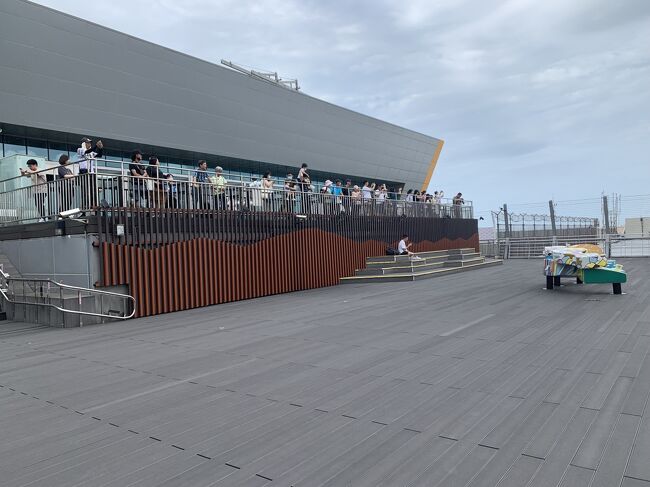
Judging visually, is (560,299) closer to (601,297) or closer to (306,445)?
(601,297)

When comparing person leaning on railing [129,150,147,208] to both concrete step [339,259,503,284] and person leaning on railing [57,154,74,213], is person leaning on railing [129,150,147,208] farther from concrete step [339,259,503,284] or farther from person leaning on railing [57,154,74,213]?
concrete step [339,259,503,284]

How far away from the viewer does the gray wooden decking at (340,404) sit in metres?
3.21

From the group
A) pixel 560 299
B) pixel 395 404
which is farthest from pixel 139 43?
pixel 395 404

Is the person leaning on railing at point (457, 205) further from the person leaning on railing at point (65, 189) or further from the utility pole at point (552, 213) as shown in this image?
the person leaning on railing at point (65, 189)

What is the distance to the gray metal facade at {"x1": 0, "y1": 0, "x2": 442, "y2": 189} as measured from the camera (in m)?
18.7

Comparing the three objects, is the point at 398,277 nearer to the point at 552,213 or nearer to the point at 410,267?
the point at 410,267

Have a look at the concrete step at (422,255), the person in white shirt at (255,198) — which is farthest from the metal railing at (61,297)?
the concrete step at (422,255)

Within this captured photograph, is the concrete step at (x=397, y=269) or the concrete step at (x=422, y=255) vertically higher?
the concrete step at (x=422, y=255)

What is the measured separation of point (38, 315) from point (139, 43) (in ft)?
51.7

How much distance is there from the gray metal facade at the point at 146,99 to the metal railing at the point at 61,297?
990 cm

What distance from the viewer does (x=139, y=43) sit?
72.6 feet

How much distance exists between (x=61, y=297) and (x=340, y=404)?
808 centimetres

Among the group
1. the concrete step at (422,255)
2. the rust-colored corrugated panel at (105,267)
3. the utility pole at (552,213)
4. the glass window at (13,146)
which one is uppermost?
the glass window at (13,146)

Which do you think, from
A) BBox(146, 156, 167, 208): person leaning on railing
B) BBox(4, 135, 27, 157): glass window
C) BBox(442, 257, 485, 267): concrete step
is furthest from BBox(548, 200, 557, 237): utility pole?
BBox(4, 135, 27, 157): glass window
